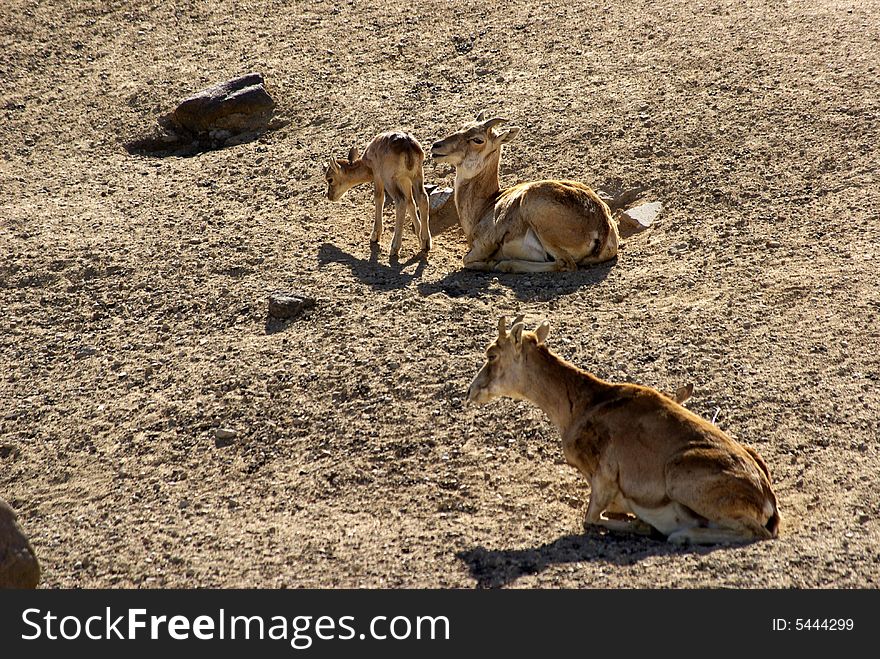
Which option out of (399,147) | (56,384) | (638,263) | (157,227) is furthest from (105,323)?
(638,263)

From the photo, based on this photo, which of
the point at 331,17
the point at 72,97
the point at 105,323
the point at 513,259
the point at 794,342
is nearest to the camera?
the point at 794,342

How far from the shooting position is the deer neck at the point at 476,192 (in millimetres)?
13977

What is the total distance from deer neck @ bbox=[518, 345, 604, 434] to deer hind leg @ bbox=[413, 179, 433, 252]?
4.73 m

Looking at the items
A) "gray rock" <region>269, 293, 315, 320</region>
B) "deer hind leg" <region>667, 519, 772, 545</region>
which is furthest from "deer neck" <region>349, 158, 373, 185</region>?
"deer hind leg" <region>667, 519, 772, 545</region>

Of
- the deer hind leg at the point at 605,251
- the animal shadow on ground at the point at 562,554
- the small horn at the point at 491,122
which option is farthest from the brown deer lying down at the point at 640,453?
the small horn at the point at 491,122

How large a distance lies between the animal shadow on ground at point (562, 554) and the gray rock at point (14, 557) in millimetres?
3091

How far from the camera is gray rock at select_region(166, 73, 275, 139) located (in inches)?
671

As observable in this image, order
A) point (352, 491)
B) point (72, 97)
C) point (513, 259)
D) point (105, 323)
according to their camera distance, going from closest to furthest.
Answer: point (352, 491) < point (105, 323) < point (513, 259) < point (72, 97)

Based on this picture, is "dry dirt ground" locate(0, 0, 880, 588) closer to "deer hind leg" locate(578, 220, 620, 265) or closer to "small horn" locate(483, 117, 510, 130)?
"deer hind leg" locate(578, 220, 620, 265)

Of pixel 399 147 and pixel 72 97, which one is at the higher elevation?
pixel 72 97

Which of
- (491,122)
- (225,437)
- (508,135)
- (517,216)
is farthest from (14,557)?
(508,135)

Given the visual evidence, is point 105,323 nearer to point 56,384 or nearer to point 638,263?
point 56,384

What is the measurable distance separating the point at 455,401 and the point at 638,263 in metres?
3.59

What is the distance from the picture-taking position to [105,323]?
482 inches
